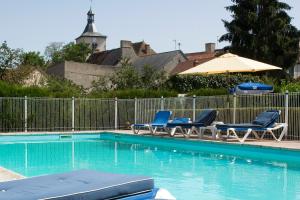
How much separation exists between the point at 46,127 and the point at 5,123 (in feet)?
4.98

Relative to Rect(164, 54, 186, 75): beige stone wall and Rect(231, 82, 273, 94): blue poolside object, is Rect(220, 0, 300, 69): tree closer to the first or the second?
Rect(164, 54, 186, 75): beige stone wall

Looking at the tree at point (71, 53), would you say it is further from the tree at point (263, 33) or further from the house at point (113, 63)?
the tree at point (263, 33)

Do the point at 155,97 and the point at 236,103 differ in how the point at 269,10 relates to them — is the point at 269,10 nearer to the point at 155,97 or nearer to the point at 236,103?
the point at 155,97

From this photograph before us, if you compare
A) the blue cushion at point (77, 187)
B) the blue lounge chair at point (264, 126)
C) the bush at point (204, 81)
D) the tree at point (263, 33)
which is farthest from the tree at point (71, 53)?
the blue cushion at point (77, 187)

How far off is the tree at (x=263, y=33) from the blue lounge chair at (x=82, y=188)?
3210 cm

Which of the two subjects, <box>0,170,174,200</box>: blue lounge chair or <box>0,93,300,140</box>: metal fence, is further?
<box>0,93,300,140</box>: metal fence

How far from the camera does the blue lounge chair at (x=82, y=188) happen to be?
357 cm

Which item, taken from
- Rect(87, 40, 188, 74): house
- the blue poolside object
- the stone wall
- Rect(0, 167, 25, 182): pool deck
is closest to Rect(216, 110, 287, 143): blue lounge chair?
the blue poolside object

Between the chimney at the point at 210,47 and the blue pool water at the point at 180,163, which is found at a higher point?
the chimney at the point at 210,47

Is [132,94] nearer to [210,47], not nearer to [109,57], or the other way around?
[109,57]

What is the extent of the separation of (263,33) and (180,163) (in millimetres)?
26550

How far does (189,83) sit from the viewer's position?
26.4 m

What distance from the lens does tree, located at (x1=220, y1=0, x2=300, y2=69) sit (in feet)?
116

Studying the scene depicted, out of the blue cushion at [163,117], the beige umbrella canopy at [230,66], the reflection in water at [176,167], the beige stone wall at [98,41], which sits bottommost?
the reflection in water at [176,167]
